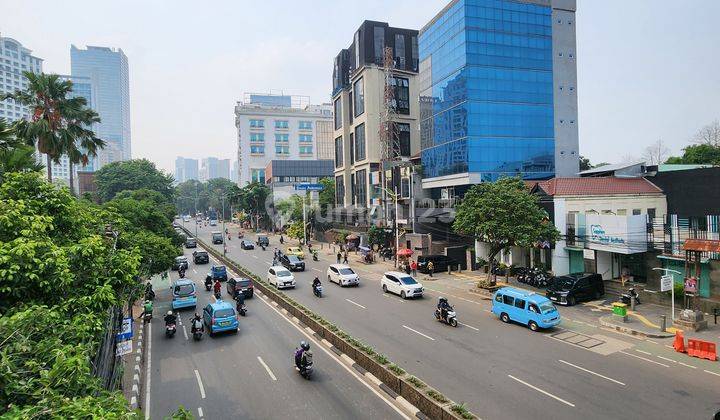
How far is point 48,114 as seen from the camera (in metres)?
26.8

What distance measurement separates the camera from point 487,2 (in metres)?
48.7

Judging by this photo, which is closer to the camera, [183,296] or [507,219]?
[183,296]

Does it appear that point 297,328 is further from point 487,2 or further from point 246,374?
point 487,2

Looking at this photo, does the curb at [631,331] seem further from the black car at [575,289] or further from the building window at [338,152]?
the building window at [338,152]

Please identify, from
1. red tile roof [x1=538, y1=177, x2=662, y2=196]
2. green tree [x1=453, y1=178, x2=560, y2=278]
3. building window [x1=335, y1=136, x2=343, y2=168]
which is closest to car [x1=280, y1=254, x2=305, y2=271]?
green tree [x1=453, y1=178, x2=560, y2=278]

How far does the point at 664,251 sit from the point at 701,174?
435 inches

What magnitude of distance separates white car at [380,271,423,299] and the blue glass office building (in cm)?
2207

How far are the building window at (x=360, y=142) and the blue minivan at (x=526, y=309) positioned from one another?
150 ft

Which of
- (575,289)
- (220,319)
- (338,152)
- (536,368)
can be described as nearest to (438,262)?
(575,289)

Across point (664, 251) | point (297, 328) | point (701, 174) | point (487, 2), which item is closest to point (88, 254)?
point (297, 328)

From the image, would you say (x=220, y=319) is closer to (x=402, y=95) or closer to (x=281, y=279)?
(x=281, y=279)

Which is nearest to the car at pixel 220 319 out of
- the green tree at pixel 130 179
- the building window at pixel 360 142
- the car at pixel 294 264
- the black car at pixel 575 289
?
the black car at pixel 575 289

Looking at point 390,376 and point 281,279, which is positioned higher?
point 281,279

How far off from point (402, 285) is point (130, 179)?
7951cm
